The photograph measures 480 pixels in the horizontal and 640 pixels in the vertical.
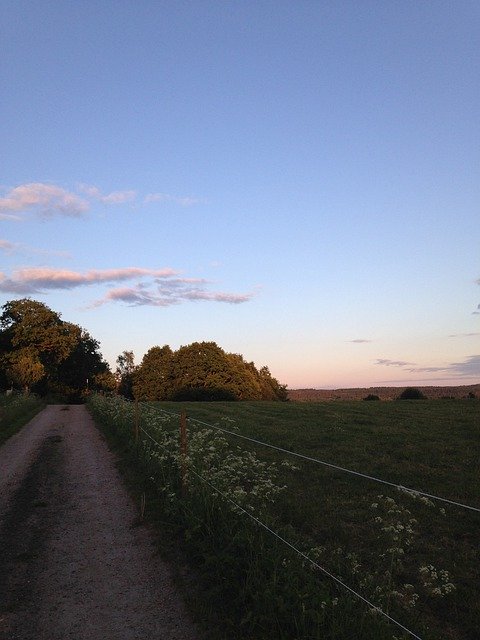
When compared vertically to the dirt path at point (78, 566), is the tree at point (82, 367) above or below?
above

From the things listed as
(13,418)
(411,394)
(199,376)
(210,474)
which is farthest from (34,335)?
(210,474)

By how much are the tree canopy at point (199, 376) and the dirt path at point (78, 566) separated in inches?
1980

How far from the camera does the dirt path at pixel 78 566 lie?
5.52m

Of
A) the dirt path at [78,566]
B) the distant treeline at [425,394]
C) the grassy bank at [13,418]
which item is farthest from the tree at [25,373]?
the dirt path at [78,566]

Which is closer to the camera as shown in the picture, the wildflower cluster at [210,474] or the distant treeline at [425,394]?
the wildflower cluster at [210,474]

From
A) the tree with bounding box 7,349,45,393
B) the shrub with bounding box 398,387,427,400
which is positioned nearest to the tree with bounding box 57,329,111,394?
the tree with bounding box 7,349,45,393

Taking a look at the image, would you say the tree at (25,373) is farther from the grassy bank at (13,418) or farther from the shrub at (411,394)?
the shrub at (411,394)

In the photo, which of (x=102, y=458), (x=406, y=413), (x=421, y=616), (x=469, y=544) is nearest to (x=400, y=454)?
(x=469, y=544)

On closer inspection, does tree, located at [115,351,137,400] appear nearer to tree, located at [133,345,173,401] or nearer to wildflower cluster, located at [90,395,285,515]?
tree, located at [133,345,173,401]

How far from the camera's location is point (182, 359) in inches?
2709

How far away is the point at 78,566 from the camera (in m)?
7.15

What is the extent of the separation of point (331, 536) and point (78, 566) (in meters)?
4.24

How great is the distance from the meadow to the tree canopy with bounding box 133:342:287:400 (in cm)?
4797

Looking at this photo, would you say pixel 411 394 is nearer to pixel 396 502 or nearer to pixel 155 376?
pixel 396 502
